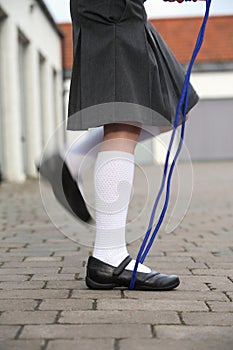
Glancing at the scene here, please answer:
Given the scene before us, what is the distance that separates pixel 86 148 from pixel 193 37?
2687 centimetres

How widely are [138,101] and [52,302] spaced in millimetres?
861

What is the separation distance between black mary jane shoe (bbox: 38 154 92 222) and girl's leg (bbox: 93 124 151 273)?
0.45 meters

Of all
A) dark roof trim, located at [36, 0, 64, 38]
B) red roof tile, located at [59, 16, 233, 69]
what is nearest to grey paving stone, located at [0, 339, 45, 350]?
dark roof trim, located at [36, 0, 64, 38]

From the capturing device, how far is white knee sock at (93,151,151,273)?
9.68 feet

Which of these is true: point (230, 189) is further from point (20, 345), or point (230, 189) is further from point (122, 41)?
point (20, 345)

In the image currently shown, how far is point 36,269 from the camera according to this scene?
142 inches

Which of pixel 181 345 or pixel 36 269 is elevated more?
pixel 181 345

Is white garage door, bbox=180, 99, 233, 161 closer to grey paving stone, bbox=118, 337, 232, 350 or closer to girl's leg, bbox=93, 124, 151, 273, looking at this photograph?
girl's leg, bbox=93, 124, 151, 273

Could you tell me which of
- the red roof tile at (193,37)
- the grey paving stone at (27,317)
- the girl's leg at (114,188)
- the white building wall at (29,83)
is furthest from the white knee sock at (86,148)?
the red roof tile at (193,37)

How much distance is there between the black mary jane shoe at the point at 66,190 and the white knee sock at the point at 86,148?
0.04m

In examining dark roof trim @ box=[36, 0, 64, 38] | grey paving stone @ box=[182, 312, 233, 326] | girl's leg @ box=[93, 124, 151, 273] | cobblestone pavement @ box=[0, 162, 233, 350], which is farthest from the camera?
dark roof trim @ box=[36, 0, 64, 38]

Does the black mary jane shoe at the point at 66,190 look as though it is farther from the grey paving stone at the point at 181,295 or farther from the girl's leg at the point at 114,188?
the grey paving stone at the point at 181,295

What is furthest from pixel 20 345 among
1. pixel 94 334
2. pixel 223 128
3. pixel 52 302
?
pixel 223 128

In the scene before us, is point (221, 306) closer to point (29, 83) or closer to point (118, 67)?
point (118, 67)
